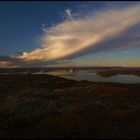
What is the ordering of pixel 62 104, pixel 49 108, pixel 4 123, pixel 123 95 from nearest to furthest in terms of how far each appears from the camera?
pixel 4 123 → pixel 49 108 → pixel 62 104 → pixel 123 95

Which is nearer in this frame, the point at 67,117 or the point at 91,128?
the point at 91,128

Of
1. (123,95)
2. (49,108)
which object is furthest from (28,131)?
(123,95)

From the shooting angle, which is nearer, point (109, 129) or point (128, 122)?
point (109, 129)

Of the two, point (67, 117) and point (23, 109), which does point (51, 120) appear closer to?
point (67, 117)

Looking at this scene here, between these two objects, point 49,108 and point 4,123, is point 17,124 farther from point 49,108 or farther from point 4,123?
point 49,108

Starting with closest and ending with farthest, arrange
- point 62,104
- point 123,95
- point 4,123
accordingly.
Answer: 1. point 4,123
2. point 62,104
3. point 123,95

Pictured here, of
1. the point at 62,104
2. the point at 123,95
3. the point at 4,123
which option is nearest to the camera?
the point at 4,123

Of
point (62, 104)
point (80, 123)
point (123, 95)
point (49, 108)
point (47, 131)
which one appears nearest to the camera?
point (47, 131)

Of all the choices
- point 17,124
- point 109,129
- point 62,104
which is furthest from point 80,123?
point 62,104
